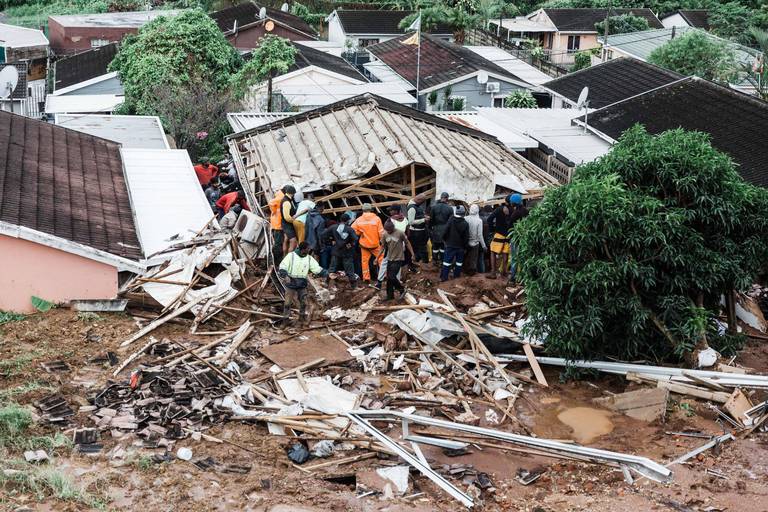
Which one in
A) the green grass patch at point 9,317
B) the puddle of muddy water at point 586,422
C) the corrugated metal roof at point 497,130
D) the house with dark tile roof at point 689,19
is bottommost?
the puddle of muddy water at point 586,422

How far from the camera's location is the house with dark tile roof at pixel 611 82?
26922mm

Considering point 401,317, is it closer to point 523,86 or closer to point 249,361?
point 249,361

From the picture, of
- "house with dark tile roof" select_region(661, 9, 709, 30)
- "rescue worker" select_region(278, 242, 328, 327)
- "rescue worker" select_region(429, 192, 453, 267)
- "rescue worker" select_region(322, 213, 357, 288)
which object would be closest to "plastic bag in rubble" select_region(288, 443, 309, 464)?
"rescue worker" select_region(278, 242, 328, 327)

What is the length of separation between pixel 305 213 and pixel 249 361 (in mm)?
3735

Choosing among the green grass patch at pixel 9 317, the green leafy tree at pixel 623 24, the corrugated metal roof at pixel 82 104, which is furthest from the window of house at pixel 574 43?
the green grass patch at pixel 9 317

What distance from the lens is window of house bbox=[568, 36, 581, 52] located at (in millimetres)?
48969

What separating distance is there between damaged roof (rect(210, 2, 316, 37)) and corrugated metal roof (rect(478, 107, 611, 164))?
19516 millimetres

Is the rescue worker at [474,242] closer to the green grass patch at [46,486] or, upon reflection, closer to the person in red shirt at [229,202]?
the person in red shirt at [229,202]

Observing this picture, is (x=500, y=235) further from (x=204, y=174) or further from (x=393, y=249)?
(x=204, y=174)

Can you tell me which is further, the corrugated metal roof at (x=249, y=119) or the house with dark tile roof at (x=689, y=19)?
the house with dark tile roof at (x=689, y=19)

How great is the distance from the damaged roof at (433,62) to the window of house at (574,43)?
1283 centimetres

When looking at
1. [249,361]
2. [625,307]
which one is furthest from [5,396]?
[625,307]

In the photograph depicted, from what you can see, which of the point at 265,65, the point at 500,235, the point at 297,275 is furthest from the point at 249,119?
the point at 297,275

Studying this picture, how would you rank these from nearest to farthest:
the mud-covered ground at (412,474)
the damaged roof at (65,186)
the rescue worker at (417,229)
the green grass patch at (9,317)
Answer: the mud-covered ground at (412,474) → the green grass patch at (9,317) → the damaged roof at (65,186) → the rescue worker at (417,229)
